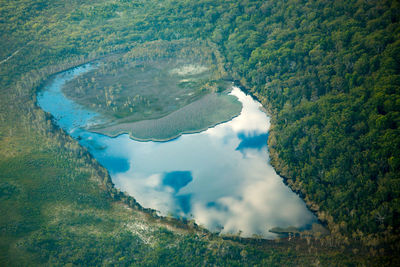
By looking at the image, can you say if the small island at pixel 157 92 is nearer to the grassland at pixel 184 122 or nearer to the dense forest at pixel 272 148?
the grassland at pixel 184 122

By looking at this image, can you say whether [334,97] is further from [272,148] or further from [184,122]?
[184,122]

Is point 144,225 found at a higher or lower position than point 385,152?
lower

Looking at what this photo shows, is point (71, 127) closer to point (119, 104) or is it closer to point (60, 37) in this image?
point (119, 104)

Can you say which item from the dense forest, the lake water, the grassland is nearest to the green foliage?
the dense forest

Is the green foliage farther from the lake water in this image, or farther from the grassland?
the grassland

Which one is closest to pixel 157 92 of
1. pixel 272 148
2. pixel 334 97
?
pixel 272 148

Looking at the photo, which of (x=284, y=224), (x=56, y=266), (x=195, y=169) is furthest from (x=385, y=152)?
(x=56, y=266)
